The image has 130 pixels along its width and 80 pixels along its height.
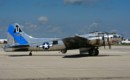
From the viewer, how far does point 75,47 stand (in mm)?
34719

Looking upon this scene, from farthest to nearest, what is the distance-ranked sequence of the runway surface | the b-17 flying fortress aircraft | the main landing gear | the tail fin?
the tail fin
the main landing gear
the b-17 flying fortress aircraft
the runway surface

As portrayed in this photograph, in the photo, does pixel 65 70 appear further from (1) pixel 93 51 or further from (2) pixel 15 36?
(2) pixel 15 36

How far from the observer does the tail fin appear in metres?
35.2

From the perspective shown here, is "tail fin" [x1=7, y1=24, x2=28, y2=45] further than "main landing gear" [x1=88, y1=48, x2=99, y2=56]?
Yes

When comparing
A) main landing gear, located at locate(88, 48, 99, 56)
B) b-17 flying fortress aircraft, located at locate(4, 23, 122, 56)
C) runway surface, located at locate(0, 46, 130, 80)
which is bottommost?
runway surface, located at locate(0, 46, 130, 80)

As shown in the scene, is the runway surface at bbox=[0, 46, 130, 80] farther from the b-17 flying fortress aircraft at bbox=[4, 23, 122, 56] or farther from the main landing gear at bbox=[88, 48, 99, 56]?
the main landing gear at bbox=[88, 48, 99, 56]

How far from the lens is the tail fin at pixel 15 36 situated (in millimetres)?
35219

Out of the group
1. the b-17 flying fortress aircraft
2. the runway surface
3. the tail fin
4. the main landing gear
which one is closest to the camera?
the runway surface

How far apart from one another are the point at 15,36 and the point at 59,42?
5410 mm

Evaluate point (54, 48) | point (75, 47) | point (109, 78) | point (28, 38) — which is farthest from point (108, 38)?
point (109, 78)

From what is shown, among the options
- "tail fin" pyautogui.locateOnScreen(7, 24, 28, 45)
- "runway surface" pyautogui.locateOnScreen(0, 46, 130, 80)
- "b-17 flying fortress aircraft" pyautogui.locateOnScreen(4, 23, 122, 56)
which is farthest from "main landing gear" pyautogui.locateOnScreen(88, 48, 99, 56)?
"runway surface" pyautogui.locateOnScreen(0, 46, 130, 80)

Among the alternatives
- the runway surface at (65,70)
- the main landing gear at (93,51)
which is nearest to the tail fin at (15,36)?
the main landing gear at (93,51)

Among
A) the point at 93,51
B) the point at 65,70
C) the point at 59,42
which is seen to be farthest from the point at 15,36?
the point at 65,70

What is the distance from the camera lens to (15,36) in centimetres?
3541
